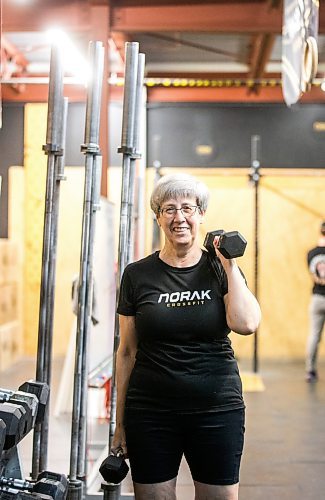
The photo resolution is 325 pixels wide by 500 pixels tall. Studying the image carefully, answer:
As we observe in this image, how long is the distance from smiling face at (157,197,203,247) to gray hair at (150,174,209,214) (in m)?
0.01

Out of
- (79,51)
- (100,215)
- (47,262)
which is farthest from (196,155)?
(47,262)

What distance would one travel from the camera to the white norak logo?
6.73ft

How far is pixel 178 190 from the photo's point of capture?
210 centimetres

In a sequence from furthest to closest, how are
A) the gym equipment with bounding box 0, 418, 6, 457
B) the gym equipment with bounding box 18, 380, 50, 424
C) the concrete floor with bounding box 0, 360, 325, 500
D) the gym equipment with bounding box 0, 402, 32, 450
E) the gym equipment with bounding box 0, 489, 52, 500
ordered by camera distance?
the concrete floor with bounding box 0, 360, 325, 500 → the gym equipment with bounding box 18, 380, 50, 424 → the gym equipment with bounding box 0, 489, 52, 500 → the gym equipment with bounding box 0, 402, 32, 450 → the gym equipment with bounding box 0, 418, 6, 457

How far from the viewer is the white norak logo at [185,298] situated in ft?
6.73

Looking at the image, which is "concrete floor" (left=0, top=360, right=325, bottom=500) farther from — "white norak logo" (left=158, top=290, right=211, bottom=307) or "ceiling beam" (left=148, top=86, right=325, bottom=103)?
"ceiling beam" (left=148, top=86, right=325, bottom=103)

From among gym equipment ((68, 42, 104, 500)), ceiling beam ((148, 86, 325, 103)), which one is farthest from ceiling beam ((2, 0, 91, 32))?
gym equipment ((68, 42, 104, 500))

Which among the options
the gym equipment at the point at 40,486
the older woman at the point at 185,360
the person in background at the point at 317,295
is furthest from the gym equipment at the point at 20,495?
the person in background at the point at 317,295

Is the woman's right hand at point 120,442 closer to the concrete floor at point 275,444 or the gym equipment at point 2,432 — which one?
the gym equipment at point 2,432

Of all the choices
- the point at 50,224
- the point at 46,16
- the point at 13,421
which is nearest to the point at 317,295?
the point at 46,16

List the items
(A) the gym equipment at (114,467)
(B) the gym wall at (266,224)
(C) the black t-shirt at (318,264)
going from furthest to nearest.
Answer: (B) the gym wall at (266,224), (C) the black t-shirt at (318,264), (A) the gym equipment at (114,467)

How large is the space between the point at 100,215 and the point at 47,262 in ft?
5.72

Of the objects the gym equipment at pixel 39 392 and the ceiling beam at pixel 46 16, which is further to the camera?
the ceiling beam at pixel 46 16

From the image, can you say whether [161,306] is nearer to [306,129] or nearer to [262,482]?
[262,482]
